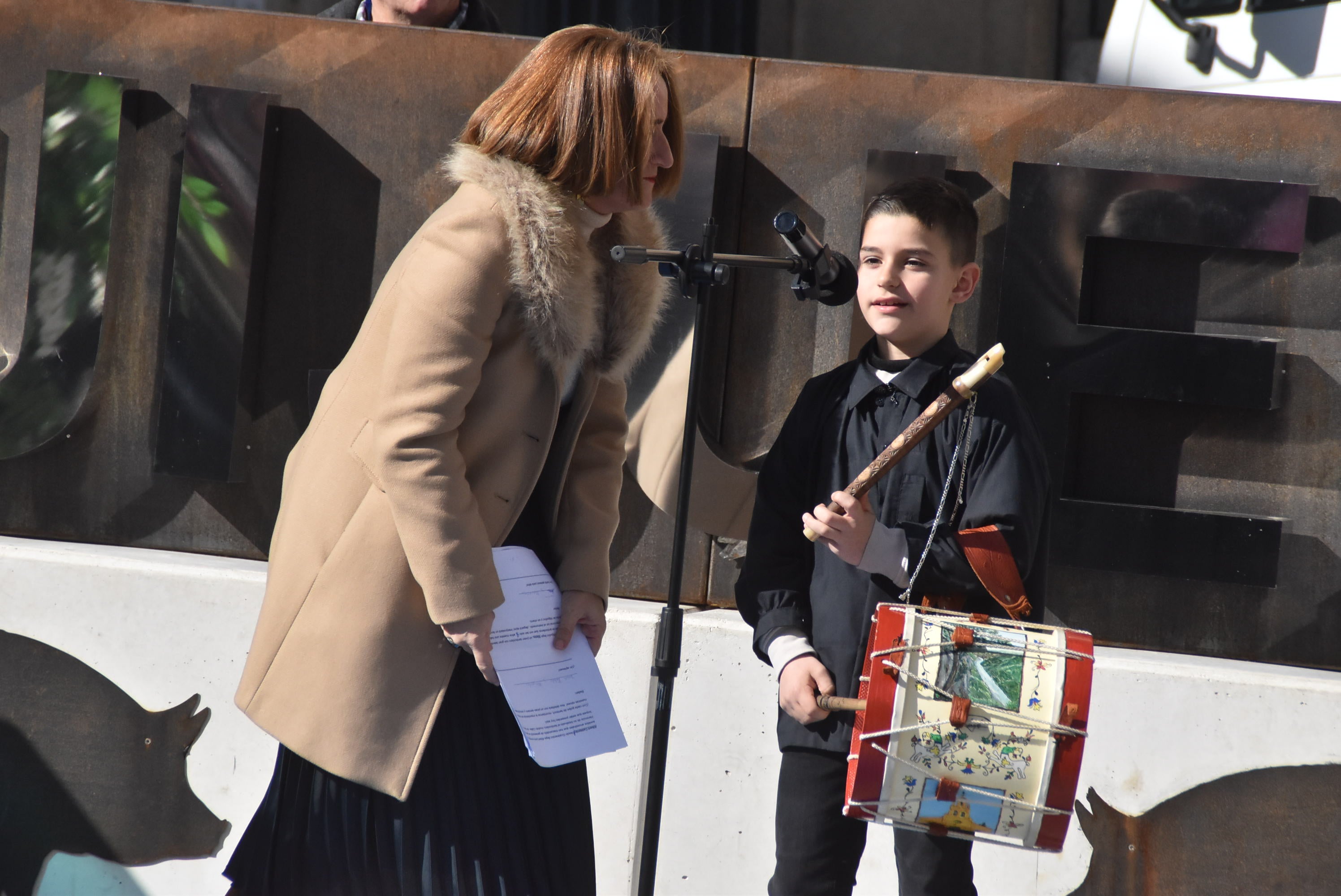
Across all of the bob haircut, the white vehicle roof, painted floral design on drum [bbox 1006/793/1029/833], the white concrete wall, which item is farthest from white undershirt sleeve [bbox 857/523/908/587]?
the white vehicle roof

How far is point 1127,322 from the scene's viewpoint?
302cm

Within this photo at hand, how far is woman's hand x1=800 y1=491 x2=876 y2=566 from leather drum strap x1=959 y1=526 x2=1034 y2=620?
155 millimetres

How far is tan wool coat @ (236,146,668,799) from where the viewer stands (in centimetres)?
168

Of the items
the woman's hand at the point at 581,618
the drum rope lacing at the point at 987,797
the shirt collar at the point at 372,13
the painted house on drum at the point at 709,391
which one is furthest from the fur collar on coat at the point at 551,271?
the shirt collar at the point at 372,13

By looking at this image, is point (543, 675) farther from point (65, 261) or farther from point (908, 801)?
point (65, 261)

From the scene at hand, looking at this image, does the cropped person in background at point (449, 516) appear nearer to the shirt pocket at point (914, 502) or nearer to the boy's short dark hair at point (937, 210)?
the boy's short dark hair at point (937, 210)

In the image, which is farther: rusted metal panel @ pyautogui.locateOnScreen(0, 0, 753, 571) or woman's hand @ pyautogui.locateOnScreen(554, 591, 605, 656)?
rusted metal panel @ pyautogui.locateOnScreen(0, 0, 753, 571)

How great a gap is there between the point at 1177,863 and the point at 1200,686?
451mm

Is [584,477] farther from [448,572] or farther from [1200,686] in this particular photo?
[1200,686]

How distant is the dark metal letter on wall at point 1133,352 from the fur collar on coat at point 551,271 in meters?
1.46

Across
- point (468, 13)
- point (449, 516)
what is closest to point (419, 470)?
point (449, 516)

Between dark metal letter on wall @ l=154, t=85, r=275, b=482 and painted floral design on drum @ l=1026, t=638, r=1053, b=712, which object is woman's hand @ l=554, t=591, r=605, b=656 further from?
dark metal letter on wall @ l=154, t=85, r=275, b=482

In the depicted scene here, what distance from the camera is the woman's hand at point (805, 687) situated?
1864 mm

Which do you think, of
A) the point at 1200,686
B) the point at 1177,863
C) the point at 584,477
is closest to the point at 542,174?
the point at 584,477
